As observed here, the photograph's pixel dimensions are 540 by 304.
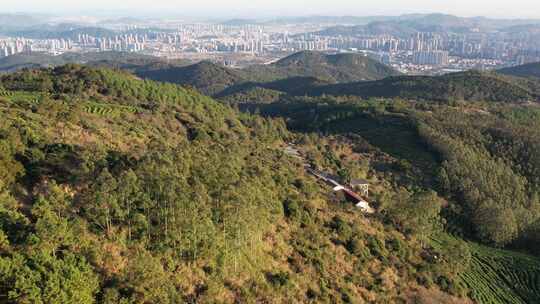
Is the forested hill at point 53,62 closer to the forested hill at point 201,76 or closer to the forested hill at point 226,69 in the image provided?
the forested hill at point 226,69

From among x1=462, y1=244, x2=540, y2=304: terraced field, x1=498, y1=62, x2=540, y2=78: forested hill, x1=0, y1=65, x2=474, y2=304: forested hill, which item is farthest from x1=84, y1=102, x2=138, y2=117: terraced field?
x1=498, y1=62, x2=540, y2=78: forested hill

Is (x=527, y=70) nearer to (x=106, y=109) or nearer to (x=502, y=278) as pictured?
(x=502, y=278)

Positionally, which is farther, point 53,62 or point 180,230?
point 53,62

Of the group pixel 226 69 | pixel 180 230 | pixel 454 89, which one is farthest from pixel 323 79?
pixel 180 230

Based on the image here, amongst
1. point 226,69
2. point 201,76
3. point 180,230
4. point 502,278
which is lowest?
point 502,278

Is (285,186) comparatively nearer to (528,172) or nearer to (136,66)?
(528,172)

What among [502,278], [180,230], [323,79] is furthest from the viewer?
[323,79]

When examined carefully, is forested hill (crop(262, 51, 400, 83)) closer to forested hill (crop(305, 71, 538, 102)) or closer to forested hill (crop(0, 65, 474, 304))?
forested hill (crop(305, 71, 538, 102))
